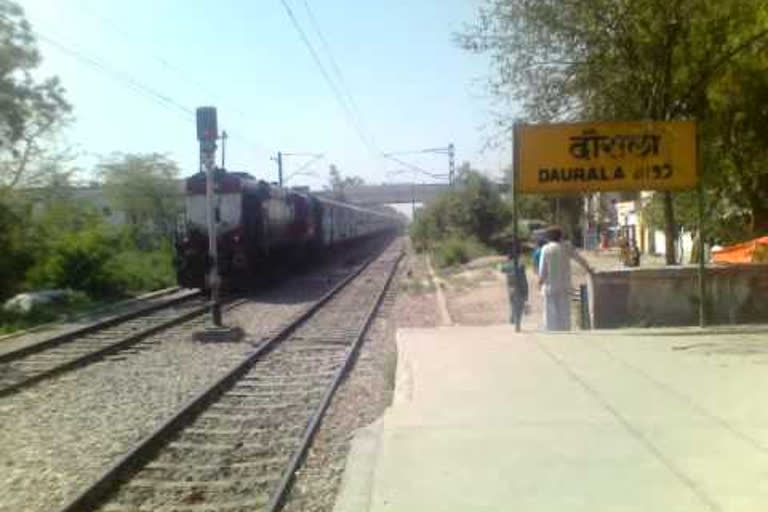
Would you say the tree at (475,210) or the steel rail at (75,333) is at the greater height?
the tree at (475,210)

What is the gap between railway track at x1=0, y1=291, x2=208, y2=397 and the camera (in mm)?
14680

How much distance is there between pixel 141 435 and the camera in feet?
33.4

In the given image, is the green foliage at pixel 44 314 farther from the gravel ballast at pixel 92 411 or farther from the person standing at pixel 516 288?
the person standing at pixel 516 288

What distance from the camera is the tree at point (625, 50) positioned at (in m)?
15.3

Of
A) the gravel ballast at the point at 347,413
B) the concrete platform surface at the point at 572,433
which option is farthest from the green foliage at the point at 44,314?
the concrete platform surface at the point at 572,433

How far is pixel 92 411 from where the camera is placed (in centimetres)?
1158

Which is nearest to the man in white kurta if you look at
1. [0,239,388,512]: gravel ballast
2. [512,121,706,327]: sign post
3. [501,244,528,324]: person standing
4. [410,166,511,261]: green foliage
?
[501,244,528,324]: person standing

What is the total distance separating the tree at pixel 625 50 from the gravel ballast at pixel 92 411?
596cm

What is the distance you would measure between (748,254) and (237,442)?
40.8ft

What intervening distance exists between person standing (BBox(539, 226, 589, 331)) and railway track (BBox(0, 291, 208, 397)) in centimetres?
645

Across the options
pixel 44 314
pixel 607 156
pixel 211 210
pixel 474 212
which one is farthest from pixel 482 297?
pixel 474 212

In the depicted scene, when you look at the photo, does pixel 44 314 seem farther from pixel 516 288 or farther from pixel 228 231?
pixel 516 288

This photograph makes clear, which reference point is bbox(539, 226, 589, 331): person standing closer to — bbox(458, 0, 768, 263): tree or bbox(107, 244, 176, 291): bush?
bbox(458, 0, 768, 263): tree

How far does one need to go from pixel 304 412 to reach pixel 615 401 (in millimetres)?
3290
